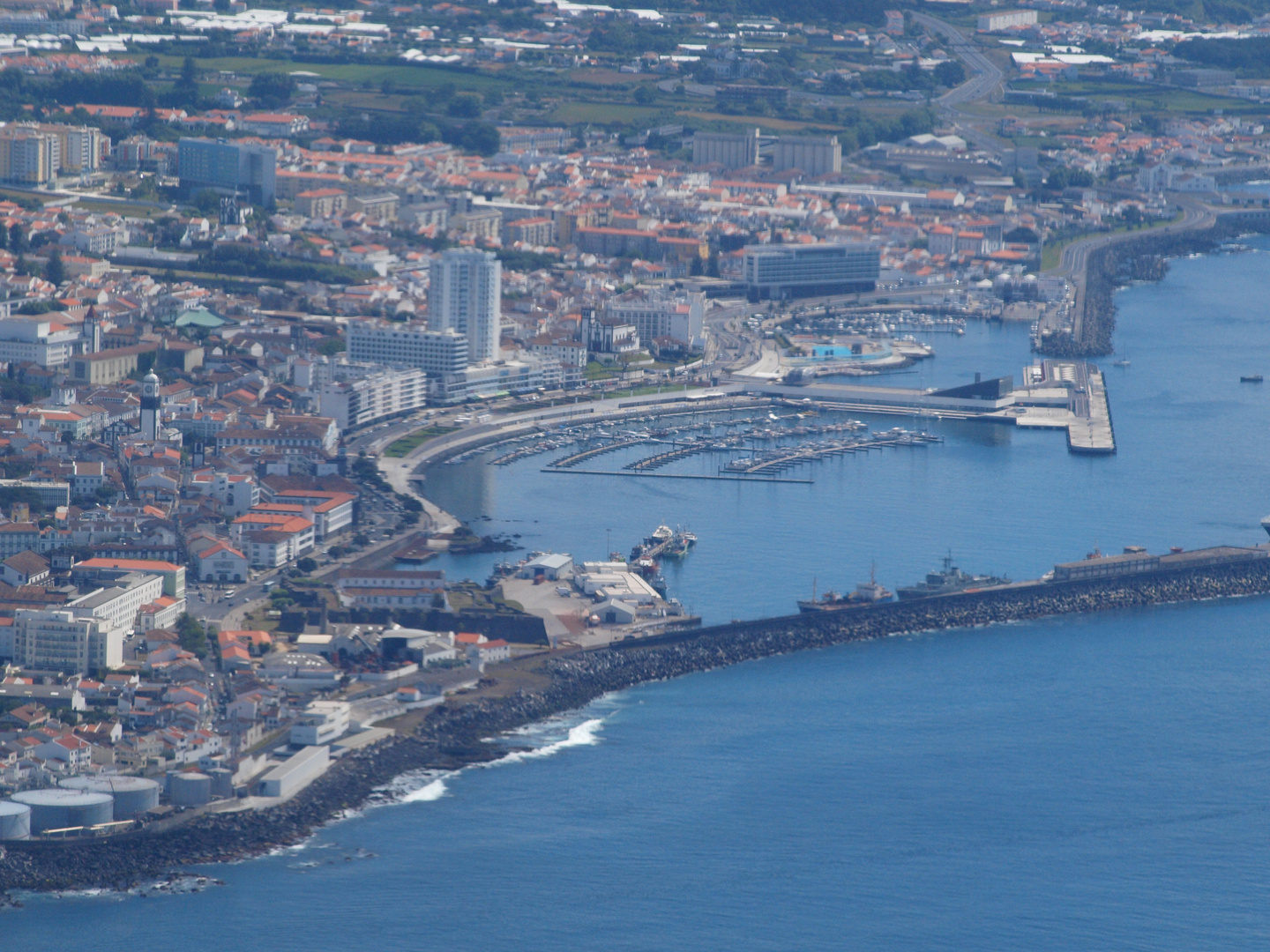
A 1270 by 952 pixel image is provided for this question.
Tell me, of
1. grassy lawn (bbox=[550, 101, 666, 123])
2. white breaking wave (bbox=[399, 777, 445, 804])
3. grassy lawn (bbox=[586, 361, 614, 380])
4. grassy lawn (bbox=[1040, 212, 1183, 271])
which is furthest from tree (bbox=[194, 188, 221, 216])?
white breaking wave (bbox=[399, 777, 445, 804])

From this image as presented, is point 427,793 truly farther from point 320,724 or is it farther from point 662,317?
point 662,317

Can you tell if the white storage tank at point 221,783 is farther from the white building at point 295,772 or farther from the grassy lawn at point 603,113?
the grassy lawn at point 603,113

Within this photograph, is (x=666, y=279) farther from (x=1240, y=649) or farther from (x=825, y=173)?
(x=1240, y=649)

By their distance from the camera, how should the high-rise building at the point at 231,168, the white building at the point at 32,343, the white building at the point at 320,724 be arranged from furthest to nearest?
the high-rise building at the point at 231,168 < the white building at the point at 32,343 < the white building at the point at 320,724

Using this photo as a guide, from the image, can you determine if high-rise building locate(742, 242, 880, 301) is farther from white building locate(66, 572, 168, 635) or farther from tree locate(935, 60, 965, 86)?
tree locate(935, 60, 965, 86)

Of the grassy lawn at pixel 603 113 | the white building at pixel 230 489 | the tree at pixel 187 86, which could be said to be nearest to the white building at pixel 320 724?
the white building at pixel 230 489

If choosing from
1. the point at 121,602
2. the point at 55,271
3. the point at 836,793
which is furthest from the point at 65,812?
the point at 55,271

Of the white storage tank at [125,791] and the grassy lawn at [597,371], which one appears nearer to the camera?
the white storage tank at [125,791]
